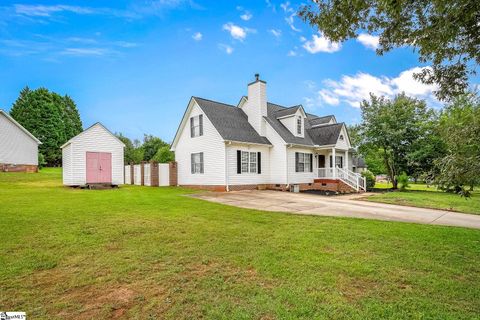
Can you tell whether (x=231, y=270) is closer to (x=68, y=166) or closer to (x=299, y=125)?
(x=68, y=166)

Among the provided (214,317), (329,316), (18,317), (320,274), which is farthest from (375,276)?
(18,317)

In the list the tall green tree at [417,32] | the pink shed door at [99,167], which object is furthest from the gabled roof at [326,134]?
the pink shed door at [99,167]

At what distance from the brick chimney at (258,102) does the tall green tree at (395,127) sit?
11.7 meters

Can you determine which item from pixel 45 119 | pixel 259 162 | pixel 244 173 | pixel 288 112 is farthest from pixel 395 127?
pixel 45 119

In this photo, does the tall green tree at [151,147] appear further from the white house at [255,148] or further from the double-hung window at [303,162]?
the double-hung window at [303,162]

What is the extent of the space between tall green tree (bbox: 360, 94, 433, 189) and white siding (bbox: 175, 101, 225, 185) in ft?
51.9

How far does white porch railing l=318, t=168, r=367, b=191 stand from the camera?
20.4m

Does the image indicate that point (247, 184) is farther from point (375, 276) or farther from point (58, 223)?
point (375, 276)

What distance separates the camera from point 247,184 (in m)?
18.3

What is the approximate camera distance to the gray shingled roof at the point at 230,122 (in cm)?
1783

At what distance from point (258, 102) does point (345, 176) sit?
896cm

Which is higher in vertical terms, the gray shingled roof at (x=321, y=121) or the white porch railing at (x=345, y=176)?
the gray shingled roof at (x=321, y=121)

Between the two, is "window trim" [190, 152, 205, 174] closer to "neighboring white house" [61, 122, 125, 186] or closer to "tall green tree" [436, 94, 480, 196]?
"neighboring white house" [61, 122, 125, 186]

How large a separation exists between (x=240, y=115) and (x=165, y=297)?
61.2 feet
